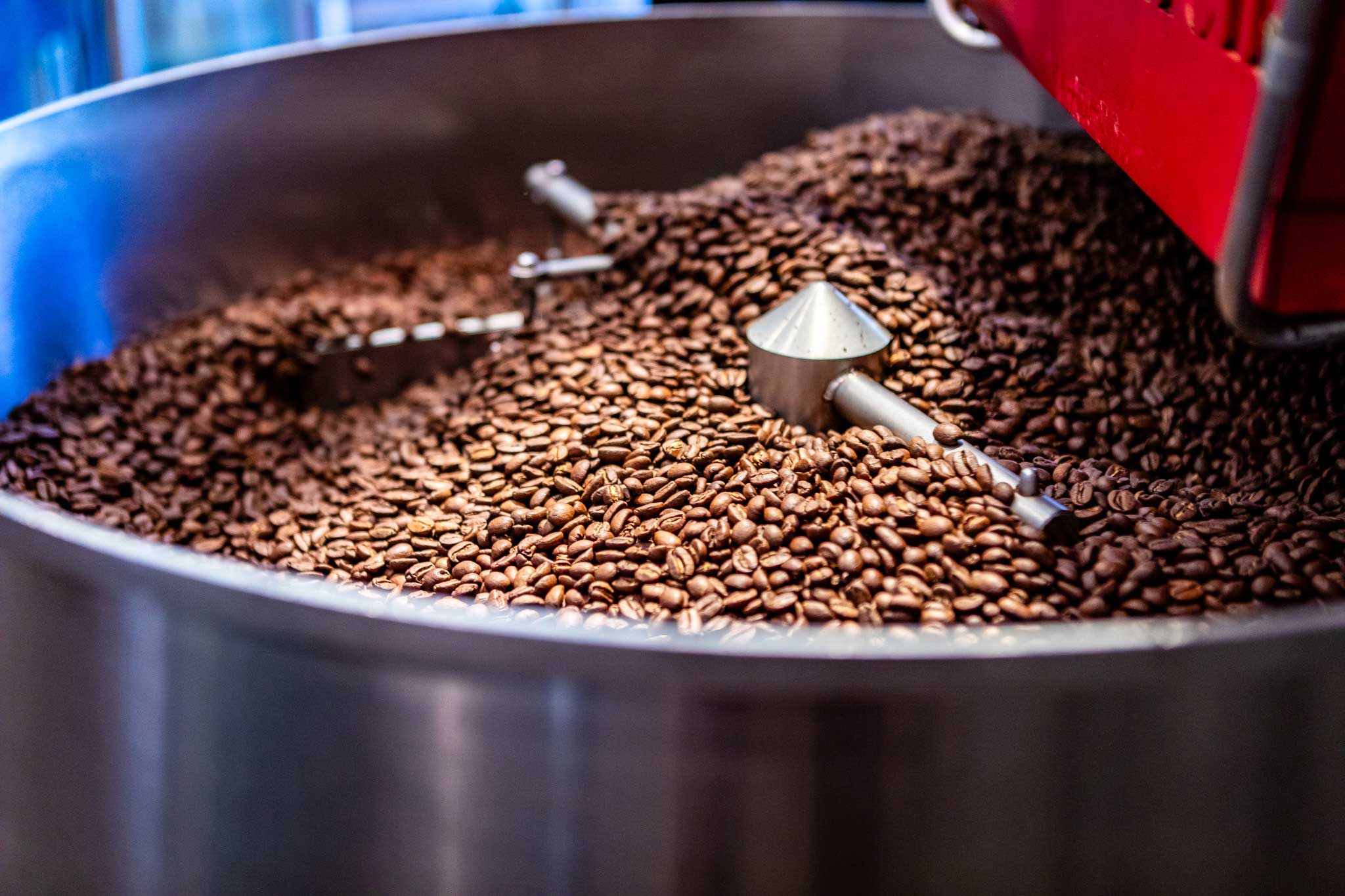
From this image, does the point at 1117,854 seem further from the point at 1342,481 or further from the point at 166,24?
the point at 166,24

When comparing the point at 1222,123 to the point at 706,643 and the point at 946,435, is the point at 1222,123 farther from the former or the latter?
the point at 706,643

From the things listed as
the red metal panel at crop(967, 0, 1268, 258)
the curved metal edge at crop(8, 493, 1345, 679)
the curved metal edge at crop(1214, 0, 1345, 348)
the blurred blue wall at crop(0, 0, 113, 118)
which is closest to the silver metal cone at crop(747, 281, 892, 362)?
the red metal panel at crop(967, 0, 1268, 258)

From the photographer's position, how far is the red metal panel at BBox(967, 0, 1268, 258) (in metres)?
0.89

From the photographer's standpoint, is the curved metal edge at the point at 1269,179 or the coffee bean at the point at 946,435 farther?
the coffee bean at the point at 946,435

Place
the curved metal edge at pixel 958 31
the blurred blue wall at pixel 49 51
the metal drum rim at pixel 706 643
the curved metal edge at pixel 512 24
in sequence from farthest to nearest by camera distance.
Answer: the blurred blue wall at pixel 49 51 < the curved metal edge at pixel 512 24 < the curved metal edge at pixel 958 31 < the metal drum rim at pixel 706 643

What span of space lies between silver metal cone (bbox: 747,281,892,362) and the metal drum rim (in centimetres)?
65

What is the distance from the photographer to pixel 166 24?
364cm

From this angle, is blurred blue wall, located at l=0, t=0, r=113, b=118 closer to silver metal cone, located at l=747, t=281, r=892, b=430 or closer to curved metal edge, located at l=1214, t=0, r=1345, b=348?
silver metal cone, located at l=747, t=281, r=892, b=430

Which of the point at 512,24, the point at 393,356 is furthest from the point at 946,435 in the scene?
the point at 512,24

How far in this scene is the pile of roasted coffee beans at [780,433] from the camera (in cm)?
105

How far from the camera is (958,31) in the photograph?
71.6 inches

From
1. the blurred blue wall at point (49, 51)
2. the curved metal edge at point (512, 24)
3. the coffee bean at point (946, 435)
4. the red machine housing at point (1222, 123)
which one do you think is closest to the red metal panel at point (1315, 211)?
the red machine housing at point (1222, 123)

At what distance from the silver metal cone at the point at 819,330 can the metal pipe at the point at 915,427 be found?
35mm

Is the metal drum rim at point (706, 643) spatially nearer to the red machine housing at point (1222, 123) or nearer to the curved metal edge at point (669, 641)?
the curved metal edge at point (669, 641)
